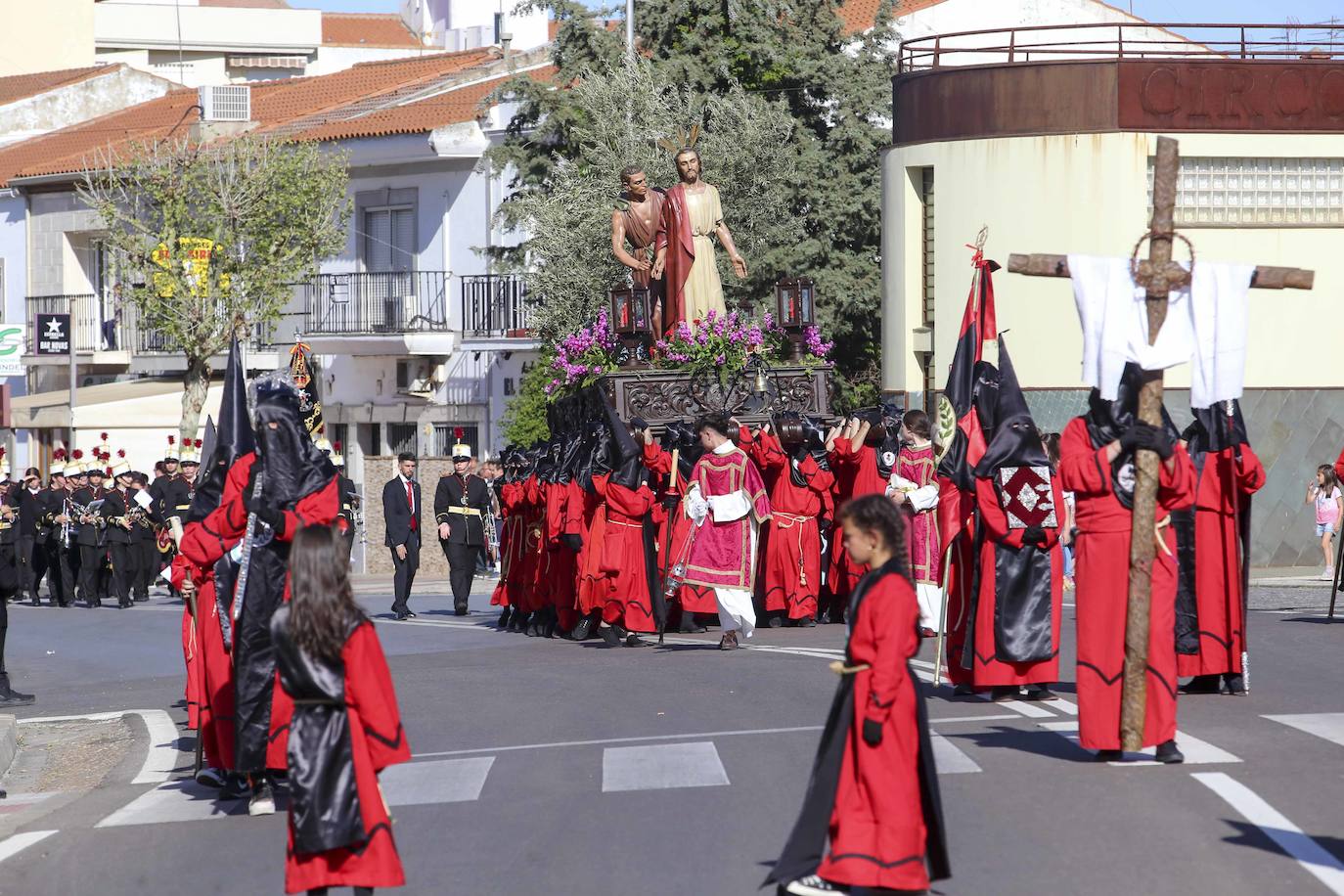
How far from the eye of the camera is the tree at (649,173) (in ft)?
112

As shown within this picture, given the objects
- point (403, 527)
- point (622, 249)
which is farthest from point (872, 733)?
point (403, 527)

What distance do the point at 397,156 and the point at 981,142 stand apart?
1692 centimetres

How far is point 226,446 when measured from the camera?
10.5 meters

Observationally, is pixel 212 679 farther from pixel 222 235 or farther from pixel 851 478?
pixel 222 235

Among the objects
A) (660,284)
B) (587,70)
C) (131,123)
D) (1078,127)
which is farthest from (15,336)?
(131,123)

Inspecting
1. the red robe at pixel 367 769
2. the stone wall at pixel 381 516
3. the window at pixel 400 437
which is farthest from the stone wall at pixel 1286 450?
the red robe at pixel 367 769

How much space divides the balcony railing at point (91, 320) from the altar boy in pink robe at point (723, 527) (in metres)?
32.6

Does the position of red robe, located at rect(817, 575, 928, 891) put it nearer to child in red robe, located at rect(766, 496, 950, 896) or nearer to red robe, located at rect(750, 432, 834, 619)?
child in red robe, located at rect(766, 496, 950, 896)

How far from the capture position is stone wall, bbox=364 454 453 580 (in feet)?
103

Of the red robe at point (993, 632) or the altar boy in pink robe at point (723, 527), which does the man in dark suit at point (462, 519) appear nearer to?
the altar boy in pink robe at point (723, 527)

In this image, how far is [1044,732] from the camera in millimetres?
11172

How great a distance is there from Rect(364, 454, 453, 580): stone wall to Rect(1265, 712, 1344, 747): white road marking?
67.5ft

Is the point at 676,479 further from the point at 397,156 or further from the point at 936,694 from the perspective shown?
the point at 397,156

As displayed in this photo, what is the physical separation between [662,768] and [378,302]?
3253cm
